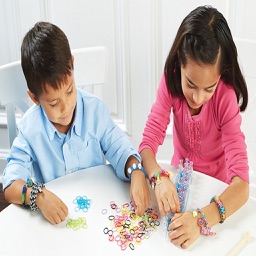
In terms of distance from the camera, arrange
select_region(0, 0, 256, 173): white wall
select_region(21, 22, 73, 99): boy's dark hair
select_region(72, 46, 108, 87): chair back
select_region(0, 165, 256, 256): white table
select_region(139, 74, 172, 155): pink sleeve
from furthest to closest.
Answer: select_region(0, 0, 256, 173): white wall
select_region(72, 46, 108, 87): chair back
select_region(139, 74, 172, 155): pink sleeve
select_region(21, 22, 73, 99): boy's dark hair
select_region(0, 165, 256, 256): white table

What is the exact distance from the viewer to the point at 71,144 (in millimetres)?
1331

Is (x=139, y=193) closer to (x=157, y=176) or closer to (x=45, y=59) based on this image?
(x=157, y=176)

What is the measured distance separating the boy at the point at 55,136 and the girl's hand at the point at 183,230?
10cm

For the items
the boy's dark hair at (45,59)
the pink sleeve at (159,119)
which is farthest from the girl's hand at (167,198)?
the boy's dark hair at (45,59)

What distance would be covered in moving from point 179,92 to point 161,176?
0.31m

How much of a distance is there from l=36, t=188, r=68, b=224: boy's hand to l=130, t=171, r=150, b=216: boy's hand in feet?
0.54

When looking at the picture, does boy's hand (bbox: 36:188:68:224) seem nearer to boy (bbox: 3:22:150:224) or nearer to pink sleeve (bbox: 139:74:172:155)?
boy (bbox: 3:22:150:224)

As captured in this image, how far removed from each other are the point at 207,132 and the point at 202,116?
0.06 meters

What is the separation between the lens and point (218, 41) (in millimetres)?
1191

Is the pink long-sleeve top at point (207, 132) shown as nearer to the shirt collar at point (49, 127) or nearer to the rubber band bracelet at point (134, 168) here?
the rubber band bracelet at point (134, 168)

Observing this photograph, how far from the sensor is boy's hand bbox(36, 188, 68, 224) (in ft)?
3.55

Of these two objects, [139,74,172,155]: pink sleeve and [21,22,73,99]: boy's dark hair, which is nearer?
[21,22,73,99]: boy's dark hair

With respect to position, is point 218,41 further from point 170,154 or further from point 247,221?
point 170,154

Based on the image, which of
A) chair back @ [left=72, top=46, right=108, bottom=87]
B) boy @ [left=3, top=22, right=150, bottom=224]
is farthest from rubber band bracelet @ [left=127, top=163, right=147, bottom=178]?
chair back @ [left=72, top=46, right=108, bottom=87]
